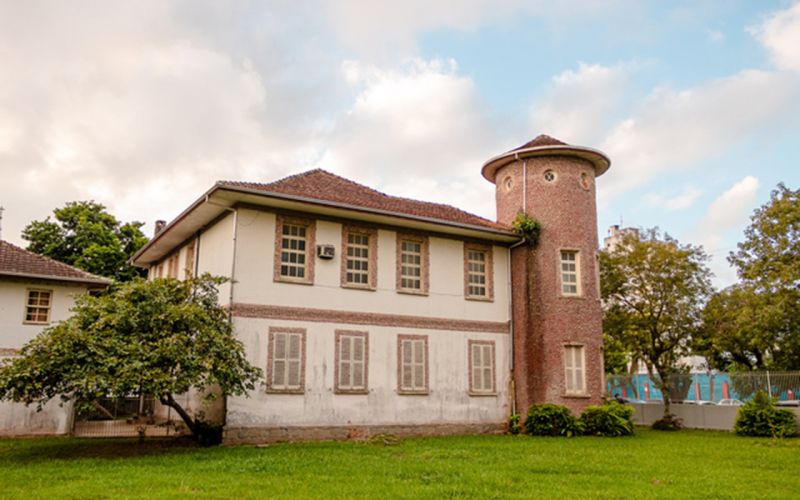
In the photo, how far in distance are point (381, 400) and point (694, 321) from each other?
13.0 m

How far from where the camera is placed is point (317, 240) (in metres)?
18.1

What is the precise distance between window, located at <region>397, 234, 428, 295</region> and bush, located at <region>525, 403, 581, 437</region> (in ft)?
15.9

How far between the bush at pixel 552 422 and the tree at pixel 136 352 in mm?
8498

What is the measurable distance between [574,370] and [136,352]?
497 inches

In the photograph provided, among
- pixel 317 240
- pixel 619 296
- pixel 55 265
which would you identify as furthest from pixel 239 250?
pixel 619 296

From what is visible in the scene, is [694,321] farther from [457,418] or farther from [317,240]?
[317,240]

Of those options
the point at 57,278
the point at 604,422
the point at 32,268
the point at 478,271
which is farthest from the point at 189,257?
the point at 604,422

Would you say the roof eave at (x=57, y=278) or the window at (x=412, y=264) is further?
the window at (x=412, y=264)

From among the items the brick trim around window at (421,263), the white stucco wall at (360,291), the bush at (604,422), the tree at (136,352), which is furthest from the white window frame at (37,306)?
the bush at (604,422)

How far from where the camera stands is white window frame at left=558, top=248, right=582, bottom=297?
67.6 ft

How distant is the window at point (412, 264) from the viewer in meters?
19.3

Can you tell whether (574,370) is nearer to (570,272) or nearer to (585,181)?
(570,272)

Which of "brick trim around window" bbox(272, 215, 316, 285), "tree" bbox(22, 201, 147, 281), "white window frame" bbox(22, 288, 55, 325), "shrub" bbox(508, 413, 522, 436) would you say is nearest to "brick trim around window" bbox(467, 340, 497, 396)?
"shrub" bbox(508, 413, 522, 436)

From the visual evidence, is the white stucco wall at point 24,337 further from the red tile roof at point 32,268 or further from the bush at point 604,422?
the bush at point 604,422
